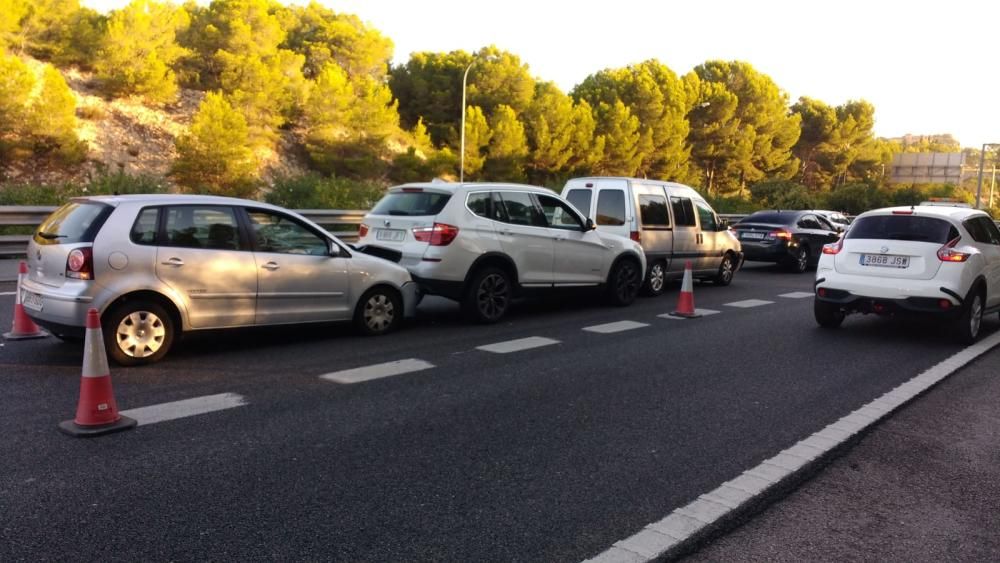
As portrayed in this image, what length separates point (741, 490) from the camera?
4.21m

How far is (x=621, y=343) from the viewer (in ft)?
28.1

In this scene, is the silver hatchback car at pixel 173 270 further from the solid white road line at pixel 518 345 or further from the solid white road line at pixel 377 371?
the solid white road line at pixel 518 345

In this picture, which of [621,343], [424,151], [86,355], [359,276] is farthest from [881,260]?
[424,151]

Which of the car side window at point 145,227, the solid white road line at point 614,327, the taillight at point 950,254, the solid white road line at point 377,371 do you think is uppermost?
the car side window at point 145,227

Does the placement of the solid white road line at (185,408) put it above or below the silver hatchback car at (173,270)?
below

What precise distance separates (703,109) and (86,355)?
63095 mm

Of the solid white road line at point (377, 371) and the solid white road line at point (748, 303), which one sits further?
the solid white road line at point (748, 303)

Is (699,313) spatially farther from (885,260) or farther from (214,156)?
(214,156)

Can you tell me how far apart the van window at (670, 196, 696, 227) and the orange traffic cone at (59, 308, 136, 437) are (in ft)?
32.7

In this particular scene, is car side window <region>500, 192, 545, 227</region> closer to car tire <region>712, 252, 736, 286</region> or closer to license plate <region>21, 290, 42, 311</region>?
license plate <region>21, 290, 42, 311</region>

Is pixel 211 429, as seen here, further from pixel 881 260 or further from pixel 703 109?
pixel 703 109

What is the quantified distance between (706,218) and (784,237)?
483 cm

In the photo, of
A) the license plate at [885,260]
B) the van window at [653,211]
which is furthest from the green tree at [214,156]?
the license plate at [885,260]

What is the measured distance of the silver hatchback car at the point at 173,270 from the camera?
6.42 metres
